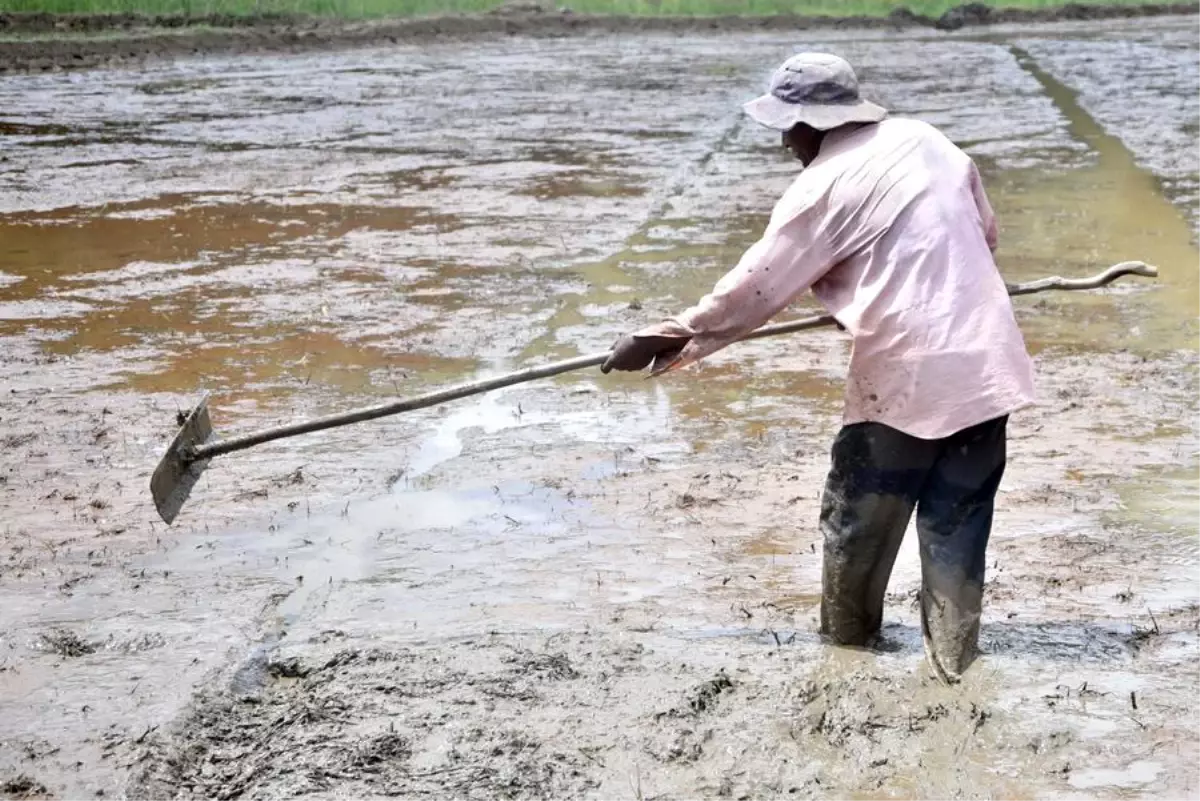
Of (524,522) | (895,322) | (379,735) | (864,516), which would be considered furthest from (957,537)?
(524,522)

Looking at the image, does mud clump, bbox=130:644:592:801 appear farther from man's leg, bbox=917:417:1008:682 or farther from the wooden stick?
man's leg, bbox=917:417:1008:682

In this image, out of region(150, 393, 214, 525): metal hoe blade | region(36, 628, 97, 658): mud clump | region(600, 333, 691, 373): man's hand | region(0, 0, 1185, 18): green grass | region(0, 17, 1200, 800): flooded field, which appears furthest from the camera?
region(0, 0, 1185, 18): green grass

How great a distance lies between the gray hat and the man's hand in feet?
1.91

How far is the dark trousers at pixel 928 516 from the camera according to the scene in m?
3.62

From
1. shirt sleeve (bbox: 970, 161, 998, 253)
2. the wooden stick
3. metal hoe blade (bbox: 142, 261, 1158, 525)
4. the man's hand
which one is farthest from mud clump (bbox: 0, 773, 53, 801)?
shirt sleeve (bbox: 970, 161, 998, 253)

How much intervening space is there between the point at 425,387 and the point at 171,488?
2.24m

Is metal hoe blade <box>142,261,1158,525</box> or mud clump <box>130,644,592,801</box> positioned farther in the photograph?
metal hoe blade <box>142,261,1158,525</box>

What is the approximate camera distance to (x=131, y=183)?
11859 mm

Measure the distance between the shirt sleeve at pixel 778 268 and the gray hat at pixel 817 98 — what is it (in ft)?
0.53

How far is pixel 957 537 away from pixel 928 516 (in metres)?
0.09

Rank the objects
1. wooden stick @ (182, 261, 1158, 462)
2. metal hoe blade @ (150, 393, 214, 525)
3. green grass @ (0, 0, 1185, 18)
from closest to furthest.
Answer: wooden stick @ (182, 261, 1158, 462), metal hoe blade @ (150, 393, 214, 525), green grass @ (0, 0, 1185, 18)

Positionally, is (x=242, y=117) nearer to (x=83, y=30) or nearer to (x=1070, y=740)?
(x=83, y=30)

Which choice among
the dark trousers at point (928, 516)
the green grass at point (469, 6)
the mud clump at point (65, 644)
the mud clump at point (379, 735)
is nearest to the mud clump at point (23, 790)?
the mud clump at point (379, 735)

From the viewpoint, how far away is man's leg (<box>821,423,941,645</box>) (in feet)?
11.9
